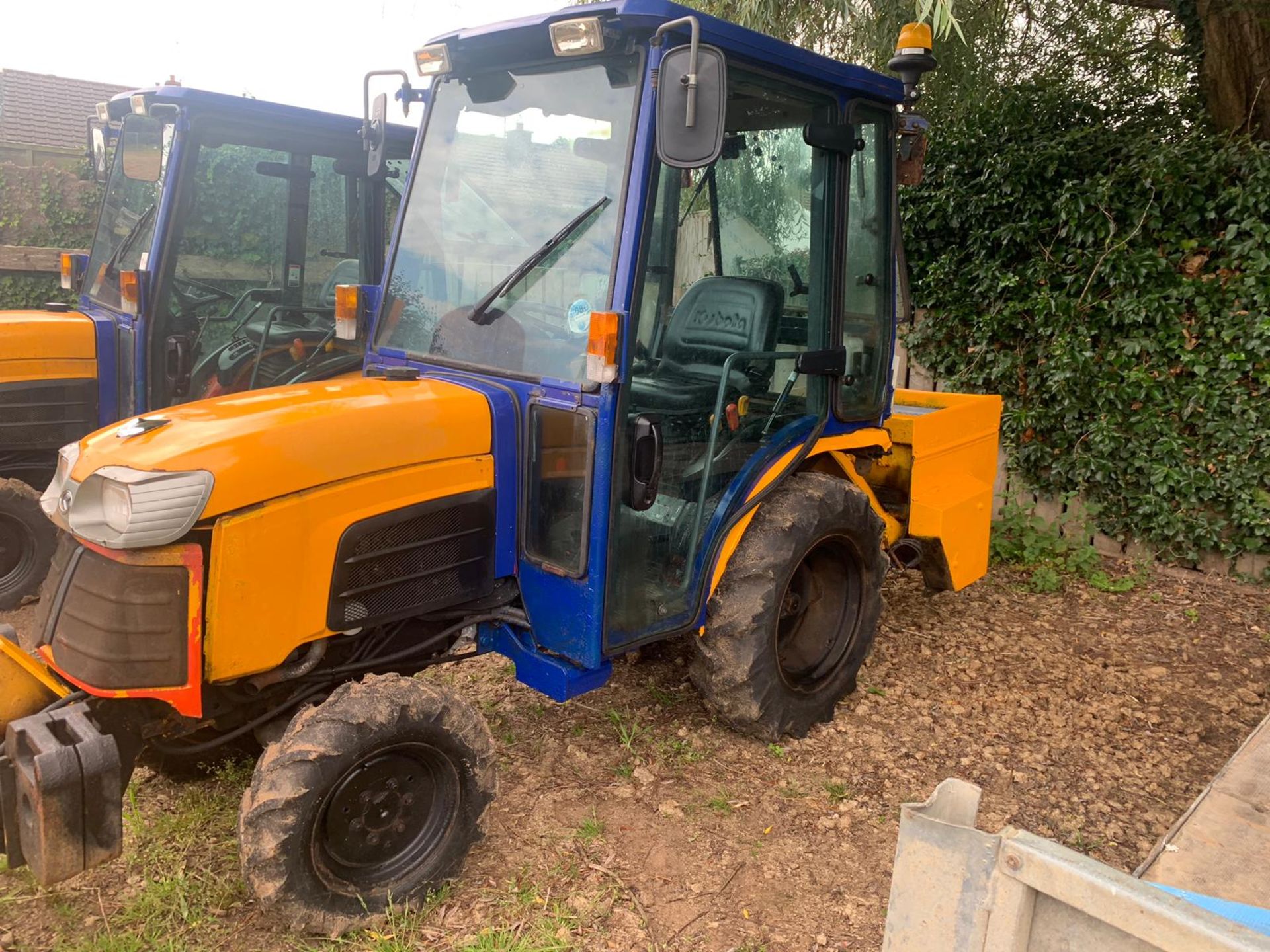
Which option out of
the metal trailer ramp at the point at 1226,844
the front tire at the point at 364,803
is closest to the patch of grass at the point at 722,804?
the front tire at the point at 364,803

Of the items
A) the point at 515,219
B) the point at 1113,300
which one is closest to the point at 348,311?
the point at 515,219

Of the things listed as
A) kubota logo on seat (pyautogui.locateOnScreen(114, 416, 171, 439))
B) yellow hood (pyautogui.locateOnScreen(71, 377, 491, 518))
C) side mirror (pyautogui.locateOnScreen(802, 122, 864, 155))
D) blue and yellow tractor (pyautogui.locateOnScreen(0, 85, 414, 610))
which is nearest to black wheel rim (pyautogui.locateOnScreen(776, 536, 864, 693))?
side mirror (pyautogui.locateOnScreen(802, 122, 864, 155))

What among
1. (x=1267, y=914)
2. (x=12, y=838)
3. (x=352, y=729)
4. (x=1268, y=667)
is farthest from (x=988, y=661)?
(x=12, y=838)

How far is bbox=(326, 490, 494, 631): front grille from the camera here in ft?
8.31

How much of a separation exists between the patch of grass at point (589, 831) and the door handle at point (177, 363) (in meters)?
2.92

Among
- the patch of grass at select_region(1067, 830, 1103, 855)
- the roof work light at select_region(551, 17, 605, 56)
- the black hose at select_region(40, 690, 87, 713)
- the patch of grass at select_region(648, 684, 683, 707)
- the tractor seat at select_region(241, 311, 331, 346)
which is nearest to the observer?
the black hose at select_region(40, 690, 87, 713)

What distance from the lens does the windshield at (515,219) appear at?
9.01ft

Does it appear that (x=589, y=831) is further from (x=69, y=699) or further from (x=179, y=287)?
(x=179, y=287)

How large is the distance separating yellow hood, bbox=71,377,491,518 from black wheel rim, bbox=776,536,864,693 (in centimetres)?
151

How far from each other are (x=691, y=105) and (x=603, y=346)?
0.63m

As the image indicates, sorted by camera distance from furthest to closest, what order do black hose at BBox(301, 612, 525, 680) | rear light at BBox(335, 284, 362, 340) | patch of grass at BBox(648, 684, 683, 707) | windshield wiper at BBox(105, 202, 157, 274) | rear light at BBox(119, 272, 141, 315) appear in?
1. windshield wiper at BBox(105, 202, 157, 274)
2. rear light at BBox(119, 272, 141, 315)
3. patch of grass at BBox(648, 684, 683, 707)
4. rear light at BBox(335, 284, 362, 340)
5. black hose at BBox(301, 612, 525, 680)

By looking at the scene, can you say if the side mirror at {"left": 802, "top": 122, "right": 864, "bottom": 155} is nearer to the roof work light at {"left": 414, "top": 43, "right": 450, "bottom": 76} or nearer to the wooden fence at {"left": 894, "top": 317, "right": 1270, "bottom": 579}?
the roof work light at {"left": 414, "top": 43, "right": 450, "bottom": 76}

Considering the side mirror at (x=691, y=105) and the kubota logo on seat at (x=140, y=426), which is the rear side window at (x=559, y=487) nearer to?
the side mirror at (x=691, y=105)

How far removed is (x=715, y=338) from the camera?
130 inches
